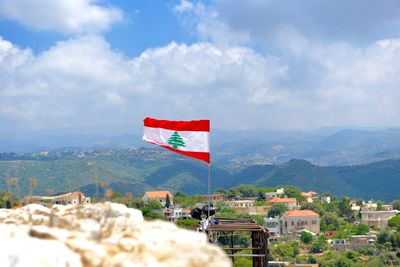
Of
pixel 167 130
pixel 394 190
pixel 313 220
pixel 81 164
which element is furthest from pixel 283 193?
pixel 167 130

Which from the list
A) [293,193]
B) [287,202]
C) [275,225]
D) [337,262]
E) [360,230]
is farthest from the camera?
[293,193]

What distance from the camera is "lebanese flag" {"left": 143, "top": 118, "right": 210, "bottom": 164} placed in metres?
11.2

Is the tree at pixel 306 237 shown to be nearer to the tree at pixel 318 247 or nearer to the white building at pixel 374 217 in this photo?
the tree at pixel 318 247

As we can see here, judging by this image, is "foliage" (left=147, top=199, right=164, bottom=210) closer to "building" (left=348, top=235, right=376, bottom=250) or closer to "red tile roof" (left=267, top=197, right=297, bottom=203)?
"building" (left=348, top=235, right=376, bottom=250)

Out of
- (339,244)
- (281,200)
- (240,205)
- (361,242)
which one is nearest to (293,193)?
(281,200)

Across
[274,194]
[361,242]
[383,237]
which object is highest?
[274,194]

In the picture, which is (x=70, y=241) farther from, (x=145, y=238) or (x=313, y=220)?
(x=313, y=220)

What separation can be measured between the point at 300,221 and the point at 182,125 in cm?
8545

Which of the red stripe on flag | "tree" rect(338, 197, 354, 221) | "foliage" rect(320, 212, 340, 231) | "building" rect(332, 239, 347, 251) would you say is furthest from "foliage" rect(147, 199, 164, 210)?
the red stripe on flag

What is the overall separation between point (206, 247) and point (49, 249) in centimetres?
107

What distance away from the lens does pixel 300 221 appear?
94.2 metres

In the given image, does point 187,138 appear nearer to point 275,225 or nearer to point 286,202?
point 275,225

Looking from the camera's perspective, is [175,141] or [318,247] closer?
[175,141]

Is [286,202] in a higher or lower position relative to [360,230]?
higher
